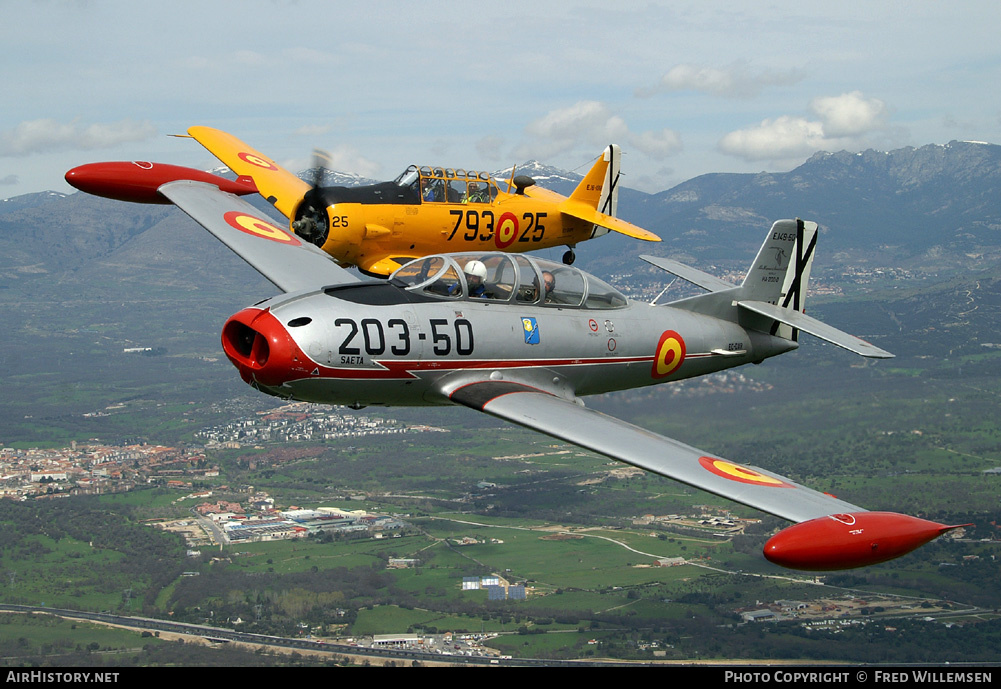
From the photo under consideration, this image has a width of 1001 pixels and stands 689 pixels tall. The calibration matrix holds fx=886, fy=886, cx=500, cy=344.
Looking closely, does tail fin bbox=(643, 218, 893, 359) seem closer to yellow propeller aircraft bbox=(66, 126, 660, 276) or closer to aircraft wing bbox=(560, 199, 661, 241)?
yellow propeller aircraft bbox=(66, 126, 660, 276)

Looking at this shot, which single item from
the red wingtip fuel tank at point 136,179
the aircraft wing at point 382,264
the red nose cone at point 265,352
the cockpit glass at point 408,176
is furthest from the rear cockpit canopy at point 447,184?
the red nose cone at point 265,352

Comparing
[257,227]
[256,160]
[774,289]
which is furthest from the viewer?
[256,160]

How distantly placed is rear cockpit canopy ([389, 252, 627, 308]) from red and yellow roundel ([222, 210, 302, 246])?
372 centimetres

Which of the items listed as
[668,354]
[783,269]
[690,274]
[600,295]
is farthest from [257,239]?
Answer: [783,269]

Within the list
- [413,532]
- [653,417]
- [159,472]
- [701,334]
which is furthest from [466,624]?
[159,472]

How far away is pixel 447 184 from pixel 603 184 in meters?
6.04

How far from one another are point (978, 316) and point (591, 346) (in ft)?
468

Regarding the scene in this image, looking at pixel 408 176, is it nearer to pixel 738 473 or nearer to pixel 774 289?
pixel 774 289

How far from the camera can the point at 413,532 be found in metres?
91.4

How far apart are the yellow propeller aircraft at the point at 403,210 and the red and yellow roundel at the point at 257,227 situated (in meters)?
2.19

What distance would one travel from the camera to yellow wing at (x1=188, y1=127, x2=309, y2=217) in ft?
73.0

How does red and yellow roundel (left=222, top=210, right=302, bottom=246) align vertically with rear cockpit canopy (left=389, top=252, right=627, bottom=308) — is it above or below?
above

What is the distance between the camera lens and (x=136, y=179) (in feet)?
65.4

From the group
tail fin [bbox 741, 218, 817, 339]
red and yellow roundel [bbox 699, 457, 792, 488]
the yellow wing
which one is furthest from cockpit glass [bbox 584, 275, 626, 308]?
the yellow wing
